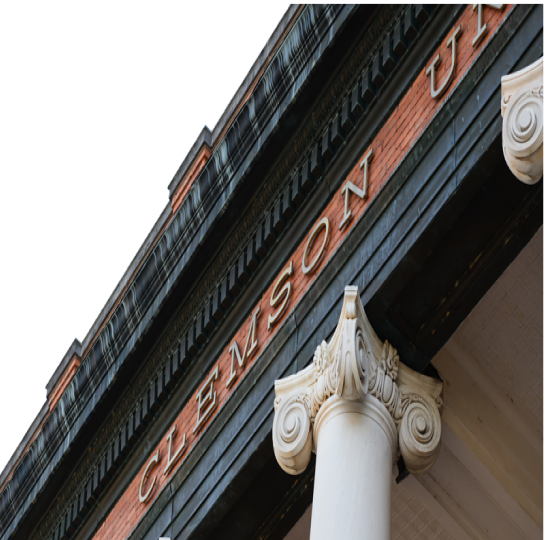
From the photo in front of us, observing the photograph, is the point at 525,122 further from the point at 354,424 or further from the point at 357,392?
the point at 354,424

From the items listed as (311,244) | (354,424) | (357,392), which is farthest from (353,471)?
(311,244)

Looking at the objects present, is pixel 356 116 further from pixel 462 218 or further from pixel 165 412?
pixel 165 412

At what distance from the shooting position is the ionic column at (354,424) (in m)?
10.9

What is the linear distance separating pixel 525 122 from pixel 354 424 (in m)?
3.00

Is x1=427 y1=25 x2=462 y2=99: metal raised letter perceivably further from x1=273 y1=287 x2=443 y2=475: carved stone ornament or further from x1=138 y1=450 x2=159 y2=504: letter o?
x1=138 y1=450 x2=159 y2=504: letter o

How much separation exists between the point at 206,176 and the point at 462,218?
4079mm

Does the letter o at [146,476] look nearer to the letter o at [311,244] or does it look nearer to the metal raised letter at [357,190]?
the letter o at [311,244]

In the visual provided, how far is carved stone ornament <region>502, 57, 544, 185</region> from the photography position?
34.5 ft

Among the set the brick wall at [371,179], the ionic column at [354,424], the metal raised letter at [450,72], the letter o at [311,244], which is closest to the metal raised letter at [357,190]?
the brick wall at [371,179]

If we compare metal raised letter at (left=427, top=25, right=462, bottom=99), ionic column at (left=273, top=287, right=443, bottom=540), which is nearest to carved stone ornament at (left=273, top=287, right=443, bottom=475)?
ionic column at (left=273, top=287, right=443, bottom=540)

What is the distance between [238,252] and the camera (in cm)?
1447

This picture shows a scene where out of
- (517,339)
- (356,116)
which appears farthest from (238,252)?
(517,339)

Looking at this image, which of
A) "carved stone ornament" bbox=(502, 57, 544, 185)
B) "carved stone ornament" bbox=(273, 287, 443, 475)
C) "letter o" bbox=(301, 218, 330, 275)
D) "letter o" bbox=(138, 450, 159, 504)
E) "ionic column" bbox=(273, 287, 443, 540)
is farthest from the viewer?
"letter o" bbox=(138, 450, 159, 504)

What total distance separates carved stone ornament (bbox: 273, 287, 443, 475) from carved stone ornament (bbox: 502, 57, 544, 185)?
81.9 inches
